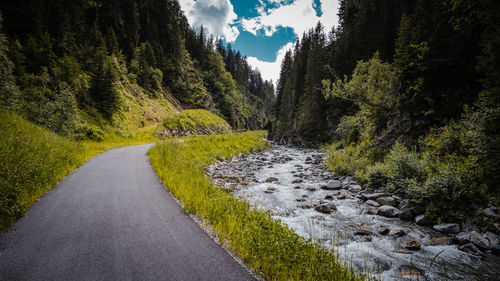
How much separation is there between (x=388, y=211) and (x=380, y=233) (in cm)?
146

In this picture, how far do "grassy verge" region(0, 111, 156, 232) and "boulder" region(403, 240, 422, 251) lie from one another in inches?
343

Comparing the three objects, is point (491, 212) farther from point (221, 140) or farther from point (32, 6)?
point (32, 6)

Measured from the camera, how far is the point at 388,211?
21.0 feet

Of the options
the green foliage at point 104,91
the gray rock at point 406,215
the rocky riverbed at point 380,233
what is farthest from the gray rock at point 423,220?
the green foliage at point 104,91

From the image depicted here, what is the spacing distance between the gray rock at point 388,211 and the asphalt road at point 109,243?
601cm

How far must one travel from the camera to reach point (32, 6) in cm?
1916

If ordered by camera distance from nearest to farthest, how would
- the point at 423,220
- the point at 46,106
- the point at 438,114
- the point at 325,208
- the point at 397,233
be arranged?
the point at 397,233, the point at 423,220, the point at 325,208, the point at 438,114, the point at 46,106

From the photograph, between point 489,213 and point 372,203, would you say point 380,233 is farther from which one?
point 489,213

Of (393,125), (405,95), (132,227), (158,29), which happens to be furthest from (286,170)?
(158,29)

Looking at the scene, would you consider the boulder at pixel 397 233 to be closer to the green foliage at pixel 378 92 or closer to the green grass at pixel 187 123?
the green foliage at pixel 378 92

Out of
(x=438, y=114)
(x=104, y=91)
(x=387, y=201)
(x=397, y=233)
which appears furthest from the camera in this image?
(x=104, y=91)

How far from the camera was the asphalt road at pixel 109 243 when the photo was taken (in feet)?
8.53

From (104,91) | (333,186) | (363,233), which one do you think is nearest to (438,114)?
(333,186)

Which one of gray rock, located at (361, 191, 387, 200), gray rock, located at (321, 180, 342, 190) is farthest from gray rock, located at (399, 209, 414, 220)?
gray rock, located at (321, 180, 342, 190)
